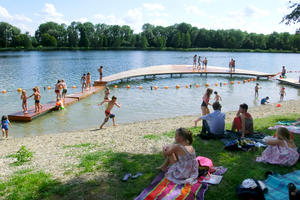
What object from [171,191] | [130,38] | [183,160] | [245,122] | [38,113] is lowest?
[38,113]

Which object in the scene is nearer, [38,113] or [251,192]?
[251,192]

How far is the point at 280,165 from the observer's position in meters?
5.13

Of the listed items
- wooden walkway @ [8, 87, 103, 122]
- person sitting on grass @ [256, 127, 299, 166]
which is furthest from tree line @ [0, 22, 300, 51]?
person sitting on grass @ [256, 127, 299, 166]

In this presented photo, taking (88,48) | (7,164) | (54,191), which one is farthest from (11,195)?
(88,48)

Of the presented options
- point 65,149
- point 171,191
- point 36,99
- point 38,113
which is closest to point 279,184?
point 171,191

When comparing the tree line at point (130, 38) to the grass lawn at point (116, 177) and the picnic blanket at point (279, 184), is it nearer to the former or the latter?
the grass lawn at point (116, 177)

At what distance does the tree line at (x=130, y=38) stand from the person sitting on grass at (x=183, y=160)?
9816 centimetres

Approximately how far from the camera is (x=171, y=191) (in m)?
4.07

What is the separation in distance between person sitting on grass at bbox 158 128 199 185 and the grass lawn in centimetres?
42

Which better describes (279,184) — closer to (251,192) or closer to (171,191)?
(251,192)

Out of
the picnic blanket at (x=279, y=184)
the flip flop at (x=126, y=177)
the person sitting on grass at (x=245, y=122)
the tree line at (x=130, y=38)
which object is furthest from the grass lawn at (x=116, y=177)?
the tree line at (x=130, y=38)

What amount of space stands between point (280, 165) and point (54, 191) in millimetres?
4579

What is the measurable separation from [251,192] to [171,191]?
1.30 meters

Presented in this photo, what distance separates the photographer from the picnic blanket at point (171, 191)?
13.0 feet
